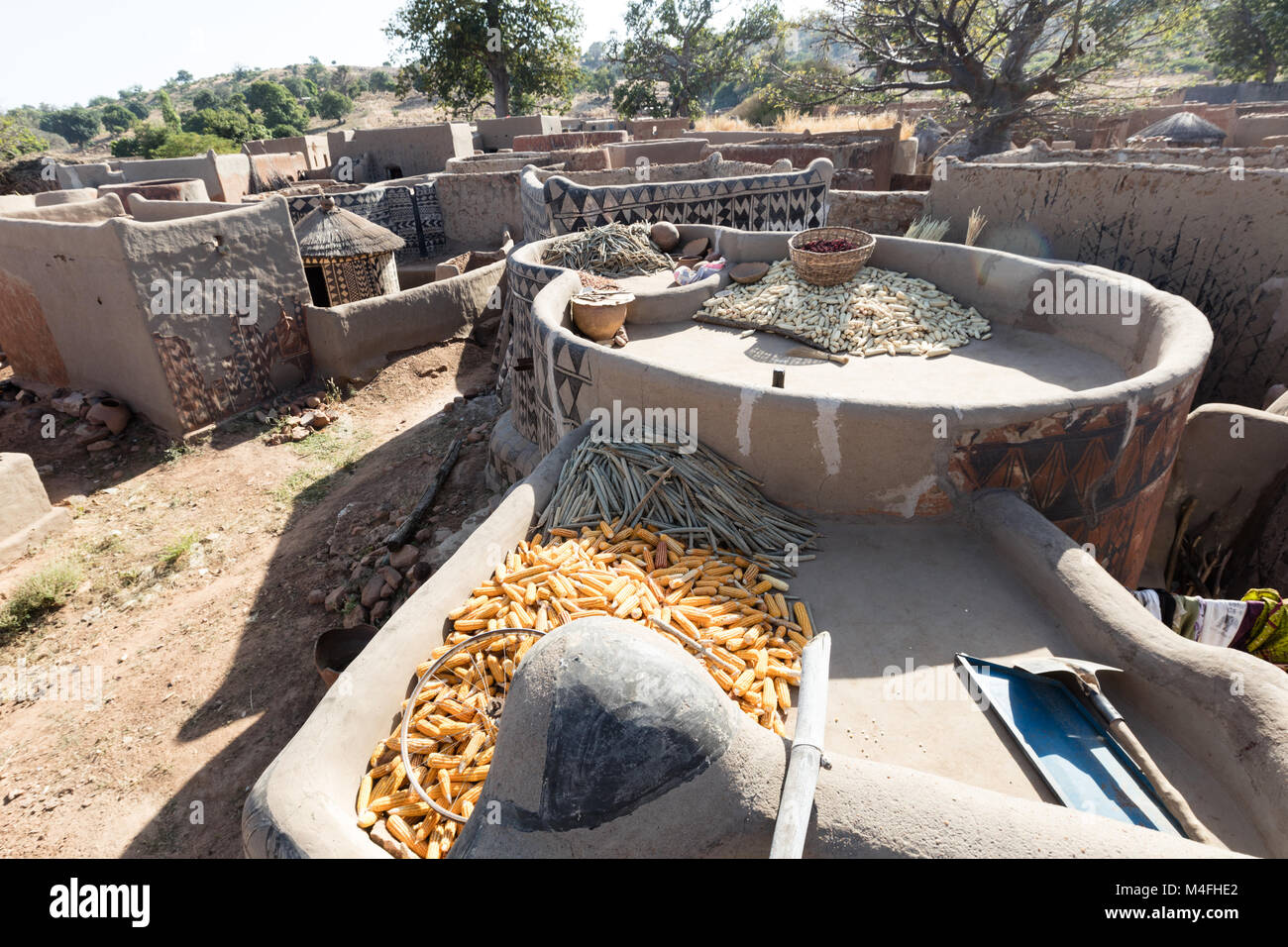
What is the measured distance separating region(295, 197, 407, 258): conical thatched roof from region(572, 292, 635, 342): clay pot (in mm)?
6740

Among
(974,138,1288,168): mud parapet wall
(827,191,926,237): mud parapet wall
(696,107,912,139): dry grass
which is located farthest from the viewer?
(696,107,912,139): dry grass

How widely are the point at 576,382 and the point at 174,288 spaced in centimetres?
705

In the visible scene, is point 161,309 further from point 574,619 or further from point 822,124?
point 822,124

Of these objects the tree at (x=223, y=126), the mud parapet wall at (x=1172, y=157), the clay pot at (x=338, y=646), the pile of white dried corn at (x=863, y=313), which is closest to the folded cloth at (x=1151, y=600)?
the pile of white dried corn at (x=863, y=313)

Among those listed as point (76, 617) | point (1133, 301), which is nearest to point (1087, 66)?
point (1133, 301)

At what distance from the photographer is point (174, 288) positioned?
9.24 metres

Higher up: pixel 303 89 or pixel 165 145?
pixel 303 89

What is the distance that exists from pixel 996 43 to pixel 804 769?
66.7 feet

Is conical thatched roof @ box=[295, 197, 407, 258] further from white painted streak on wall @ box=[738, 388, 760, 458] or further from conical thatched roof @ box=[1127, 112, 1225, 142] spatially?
conical thatched roof @ box=[1127, 112, 1225, 142]

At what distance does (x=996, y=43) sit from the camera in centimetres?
1700

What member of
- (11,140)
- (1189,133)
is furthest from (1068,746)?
(11,140)

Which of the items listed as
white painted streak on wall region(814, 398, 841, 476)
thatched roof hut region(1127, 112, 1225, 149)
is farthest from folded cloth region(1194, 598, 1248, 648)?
thatched roof hut region(1127, 112, 1225, 149)

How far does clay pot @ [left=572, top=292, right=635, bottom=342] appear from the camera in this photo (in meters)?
6.72

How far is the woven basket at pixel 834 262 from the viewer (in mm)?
7164
